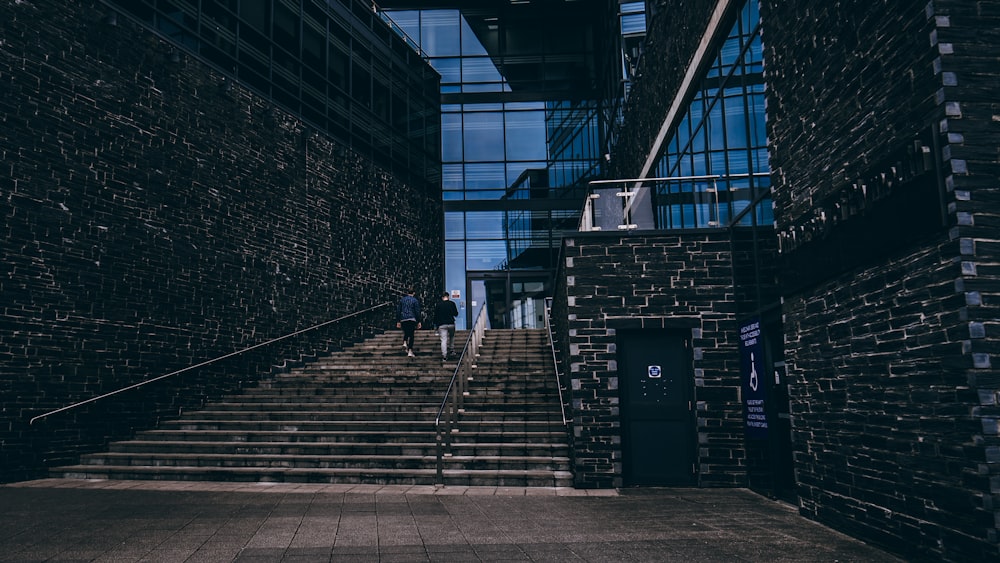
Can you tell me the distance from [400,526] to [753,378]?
5295 millimetres

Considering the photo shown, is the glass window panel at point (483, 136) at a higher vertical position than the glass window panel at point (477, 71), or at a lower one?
lower

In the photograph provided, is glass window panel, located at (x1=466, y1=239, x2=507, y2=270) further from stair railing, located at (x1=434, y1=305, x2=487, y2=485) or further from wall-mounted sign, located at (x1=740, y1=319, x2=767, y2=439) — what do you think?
wall-mounted sign, located at (x1=740, y1=319, x2=767, y2=439)

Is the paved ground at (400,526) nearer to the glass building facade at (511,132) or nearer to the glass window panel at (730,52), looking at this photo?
the glass window panel at (730,52)

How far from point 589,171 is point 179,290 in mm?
15034

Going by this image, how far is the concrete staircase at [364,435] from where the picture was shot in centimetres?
1100

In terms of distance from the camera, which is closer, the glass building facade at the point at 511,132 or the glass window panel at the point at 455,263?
the glass building facade at the point at 511,132

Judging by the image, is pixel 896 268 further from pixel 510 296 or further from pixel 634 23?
pixel 510 296

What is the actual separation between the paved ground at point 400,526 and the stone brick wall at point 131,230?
88.5 inches

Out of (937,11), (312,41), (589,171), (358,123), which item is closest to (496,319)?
(589,171)

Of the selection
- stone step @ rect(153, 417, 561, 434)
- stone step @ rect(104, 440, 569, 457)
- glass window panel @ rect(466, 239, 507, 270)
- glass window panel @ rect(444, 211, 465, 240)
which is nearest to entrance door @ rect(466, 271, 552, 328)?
glass window panel @ rect(466, 239, 507, 270)

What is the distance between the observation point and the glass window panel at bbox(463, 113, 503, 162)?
2617 centimetres

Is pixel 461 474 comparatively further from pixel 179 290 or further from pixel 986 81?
pixel 986 81

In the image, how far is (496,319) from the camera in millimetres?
25062

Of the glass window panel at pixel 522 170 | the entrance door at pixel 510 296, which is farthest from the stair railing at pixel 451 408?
the glass window panel at pixel 522 170
